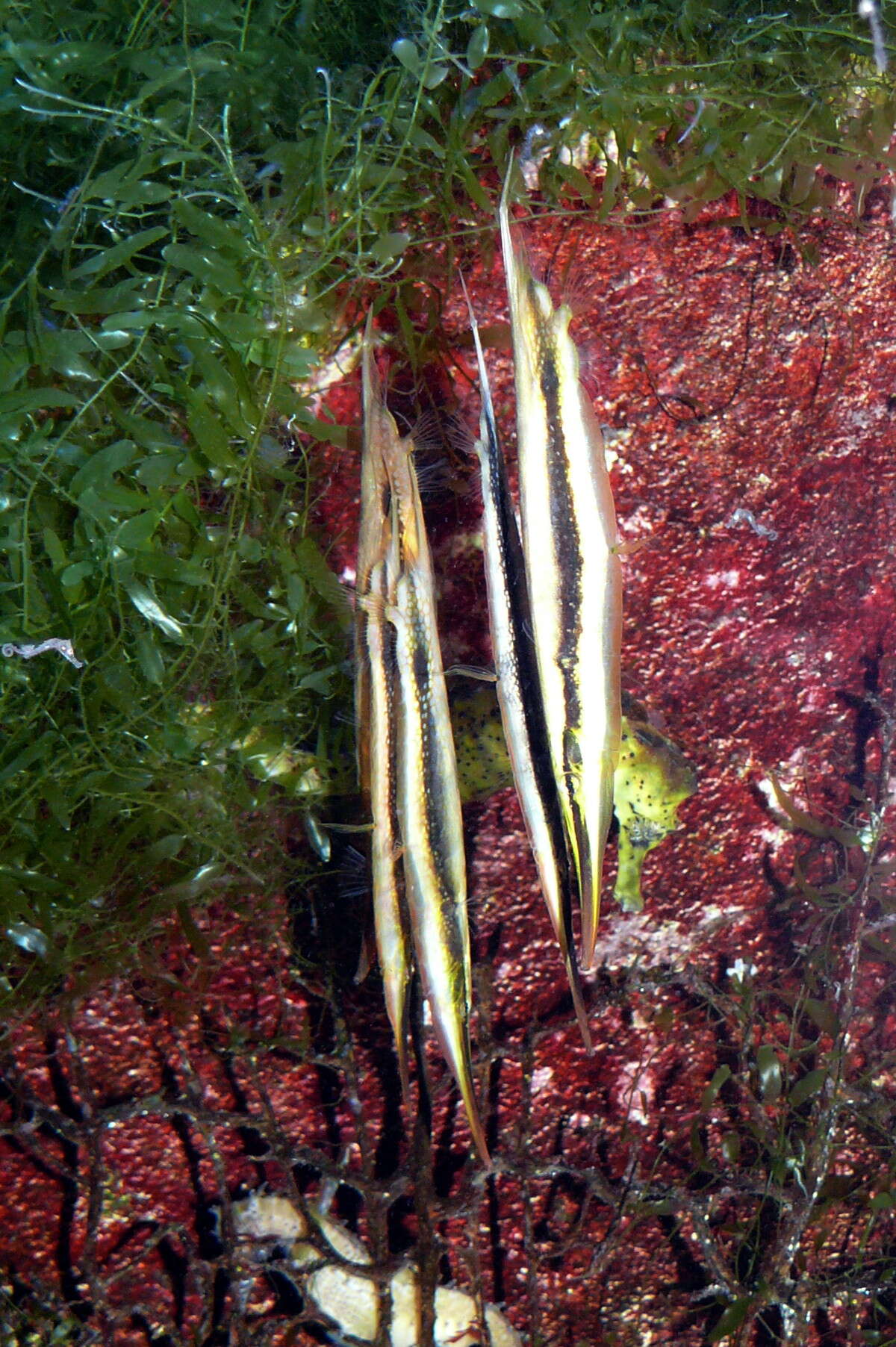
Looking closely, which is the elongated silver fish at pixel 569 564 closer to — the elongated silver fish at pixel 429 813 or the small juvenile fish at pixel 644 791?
the elongated silver fish at pixel 429 813

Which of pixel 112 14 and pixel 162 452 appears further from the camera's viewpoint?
pixel 112 14

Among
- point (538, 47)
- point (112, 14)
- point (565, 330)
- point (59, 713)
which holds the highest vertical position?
point (112, 14)

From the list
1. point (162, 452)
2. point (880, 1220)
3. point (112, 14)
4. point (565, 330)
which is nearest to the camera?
point (565, 330)

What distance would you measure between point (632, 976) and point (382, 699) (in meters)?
1.28

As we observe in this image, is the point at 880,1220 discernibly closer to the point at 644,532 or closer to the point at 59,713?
the point at 644,532

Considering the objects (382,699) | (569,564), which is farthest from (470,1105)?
(569,564)

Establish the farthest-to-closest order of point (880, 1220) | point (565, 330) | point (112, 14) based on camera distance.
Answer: point (880, 1220)
point (112, 14)
point (565, 330)

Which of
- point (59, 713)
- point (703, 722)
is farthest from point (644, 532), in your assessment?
point (59, 713)

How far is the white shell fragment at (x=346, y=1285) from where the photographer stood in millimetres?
2295

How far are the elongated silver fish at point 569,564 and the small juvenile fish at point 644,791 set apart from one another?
2.21ft

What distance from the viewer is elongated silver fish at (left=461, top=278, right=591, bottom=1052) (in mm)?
1656

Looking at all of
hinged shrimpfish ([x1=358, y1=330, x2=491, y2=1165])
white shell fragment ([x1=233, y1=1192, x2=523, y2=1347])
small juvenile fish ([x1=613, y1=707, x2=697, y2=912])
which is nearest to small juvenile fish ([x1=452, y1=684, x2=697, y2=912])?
small juvenile fish ([x1=613, y1=707, x2=697, y2=912])

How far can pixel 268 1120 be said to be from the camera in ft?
7.30

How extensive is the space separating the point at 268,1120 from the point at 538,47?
9.84 ft
